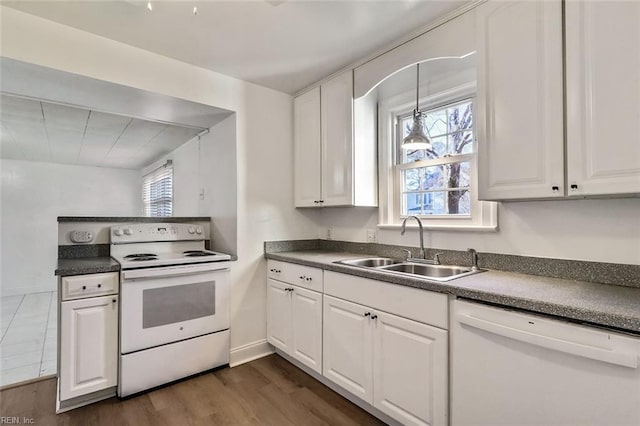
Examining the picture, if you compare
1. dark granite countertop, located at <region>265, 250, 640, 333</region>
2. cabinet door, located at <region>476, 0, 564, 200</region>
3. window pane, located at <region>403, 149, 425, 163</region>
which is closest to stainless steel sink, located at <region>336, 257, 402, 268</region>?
Result: dark granite countertop, located at <region>265, 250, 640, 333</region>

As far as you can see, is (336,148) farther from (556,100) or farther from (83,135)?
(83,135)

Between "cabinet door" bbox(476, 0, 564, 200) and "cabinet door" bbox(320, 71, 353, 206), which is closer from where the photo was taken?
"cabinet door" bbox(476, 0, 564, 200)

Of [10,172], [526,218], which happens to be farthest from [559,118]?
[10,172]

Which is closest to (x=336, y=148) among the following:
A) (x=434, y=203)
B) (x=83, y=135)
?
(x=434, y=203)

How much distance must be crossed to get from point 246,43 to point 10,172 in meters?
4.88

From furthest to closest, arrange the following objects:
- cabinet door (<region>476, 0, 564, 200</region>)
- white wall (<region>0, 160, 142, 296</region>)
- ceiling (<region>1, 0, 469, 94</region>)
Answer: white wall (<region>0, 160, 142, 296</region>), ceiling (<region>1, 0, 469, 94</region>), cabinet door (<region>476, 0, 564, 200</region>)

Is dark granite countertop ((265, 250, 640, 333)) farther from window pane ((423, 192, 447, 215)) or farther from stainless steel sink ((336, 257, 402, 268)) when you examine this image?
window pane ((423, 192, 447, 215))

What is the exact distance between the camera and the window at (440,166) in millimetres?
2178

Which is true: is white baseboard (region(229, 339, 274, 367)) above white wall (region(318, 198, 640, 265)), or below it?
below

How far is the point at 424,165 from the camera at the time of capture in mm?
2381

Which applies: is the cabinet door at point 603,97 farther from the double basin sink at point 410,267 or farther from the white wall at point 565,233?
the double basin sink at point 410,267

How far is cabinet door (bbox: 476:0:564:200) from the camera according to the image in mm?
1405

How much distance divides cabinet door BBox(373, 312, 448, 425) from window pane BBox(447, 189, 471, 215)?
0.94m

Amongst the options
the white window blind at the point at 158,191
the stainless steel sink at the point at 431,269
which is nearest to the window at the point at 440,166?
the stainless steel sink at the point at 431,269
